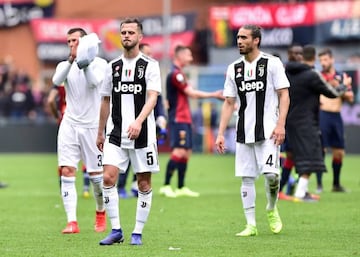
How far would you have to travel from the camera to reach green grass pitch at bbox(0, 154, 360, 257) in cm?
1097

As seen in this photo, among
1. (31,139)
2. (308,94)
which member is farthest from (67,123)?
(31,139)

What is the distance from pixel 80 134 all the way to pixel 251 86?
7.39 feet

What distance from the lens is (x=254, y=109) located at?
1232 cm

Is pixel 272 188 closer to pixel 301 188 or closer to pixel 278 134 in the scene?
pixel 278 134

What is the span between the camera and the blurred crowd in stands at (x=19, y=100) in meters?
37.0

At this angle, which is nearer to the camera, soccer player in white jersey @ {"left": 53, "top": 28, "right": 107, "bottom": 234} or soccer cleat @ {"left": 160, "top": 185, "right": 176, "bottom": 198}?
soccer player in white jersey @ {"left": 53, "top": 28, "right": 107, "bottom": 234}

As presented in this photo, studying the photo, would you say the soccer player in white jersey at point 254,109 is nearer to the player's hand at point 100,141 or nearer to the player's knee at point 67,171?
the player's hand at point 100,141

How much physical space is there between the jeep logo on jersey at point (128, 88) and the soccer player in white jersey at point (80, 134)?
4.43 ft

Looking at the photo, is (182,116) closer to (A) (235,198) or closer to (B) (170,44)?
(A) (235,198)

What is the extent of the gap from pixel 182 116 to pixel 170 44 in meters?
25.2

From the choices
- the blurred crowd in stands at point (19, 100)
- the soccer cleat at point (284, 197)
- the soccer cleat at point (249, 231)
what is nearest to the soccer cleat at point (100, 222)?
the soccer cleat at point (249, 231)

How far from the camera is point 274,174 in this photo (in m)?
12.3

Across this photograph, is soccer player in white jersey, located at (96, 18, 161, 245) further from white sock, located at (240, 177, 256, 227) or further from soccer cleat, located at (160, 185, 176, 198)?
soccer cleat, located at (160, 185, 176, 198)

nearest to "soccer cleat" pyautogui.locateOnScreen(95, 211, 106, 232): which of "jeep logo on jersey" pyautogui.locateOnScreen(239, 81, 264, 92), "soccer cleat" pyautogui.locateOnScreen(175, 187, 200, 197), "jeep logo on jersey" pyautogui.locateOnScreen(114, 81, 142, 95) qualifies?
"jeep logo on jersey" pyautogui.locateOnScreen(114, 81, 142, 95)
